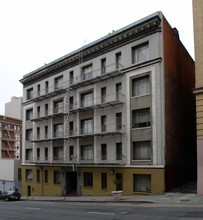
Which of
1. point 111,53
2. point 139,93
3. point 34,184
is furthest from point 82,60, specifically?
point 34,184

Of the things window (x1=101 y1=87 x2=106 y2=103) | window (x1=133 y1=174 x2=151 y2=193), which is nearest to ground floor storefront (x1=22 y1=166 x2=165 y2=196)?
window (x1=133 y1=174 x2=151 y2=193)

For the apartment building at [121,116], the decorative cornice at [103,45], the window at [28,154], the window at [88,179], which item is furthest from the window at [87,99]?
the window at [28,154]

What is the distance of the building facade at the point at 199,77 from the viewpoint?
23594 mm

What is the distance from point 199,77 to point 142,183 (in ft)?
36.9

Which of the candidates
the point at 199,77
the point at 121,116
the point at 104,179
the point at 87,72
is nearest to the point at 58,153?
the point at 104,179

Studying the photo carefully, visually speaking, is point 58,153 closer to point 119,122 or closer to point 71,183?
point 71,183

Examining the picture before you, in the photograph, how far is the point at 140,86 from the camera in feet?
95.1

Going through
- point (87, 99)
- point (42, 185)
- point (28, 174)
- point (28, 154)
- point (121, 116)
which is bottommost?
point (42, 185)

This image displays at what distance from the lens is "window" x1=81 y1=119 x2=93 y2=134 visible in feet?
109

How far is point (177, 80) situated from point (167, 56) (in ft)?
11.3

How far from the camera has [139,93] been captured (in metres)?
29.0

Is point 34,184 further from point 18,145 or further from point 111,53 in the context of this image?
point 18,145

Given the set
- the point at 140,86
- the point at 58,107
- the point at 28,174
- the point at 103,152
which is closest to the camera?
the point at 140,86

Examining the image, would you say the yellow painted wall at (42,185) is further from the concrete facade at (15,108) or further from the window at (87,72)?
the concrete facade at (15,108)
